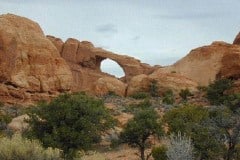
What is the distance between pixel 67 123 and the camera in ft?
57.7

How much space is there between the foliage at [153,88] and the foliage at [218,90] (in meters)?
12.5

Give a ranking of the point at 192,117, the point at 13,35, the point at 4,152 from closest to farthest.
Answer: the point at 4,152 → the point at 192,117 → the point at 13,35

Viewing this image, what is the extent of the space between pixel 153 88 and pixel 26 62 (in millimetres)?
13655

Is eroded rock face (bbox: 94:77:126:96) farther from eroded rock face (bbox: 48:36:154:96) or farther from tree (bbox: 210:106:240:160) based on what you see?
tree (bbox: 210:106:240:160)

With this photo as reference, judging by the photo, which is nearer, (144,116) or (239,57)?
(144,116)

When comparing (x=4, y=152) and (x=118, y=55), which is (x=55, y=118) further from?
(x=118, y=55)

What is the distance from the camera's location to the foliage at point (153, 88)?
52.2 m

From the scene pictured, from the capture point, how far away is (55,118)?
57.9 ft

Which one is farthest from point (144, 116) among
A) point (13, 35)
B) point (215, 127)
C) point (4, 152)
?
point (13, 35)

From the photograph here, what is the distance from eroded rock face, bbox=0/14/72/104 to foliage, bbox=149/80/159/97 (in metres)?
8.61

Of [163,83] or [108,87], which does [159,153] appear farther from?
[108,87]

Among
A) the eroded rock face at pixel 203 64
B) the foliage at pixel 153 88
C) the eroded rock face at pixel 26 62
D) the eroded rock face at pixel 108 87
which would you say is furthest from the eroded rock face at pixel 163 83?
the eroded rock face at pixel 26 62

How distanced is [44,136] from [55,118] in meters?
0.78

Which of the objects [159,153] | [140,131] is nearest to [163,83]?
[140,131]
